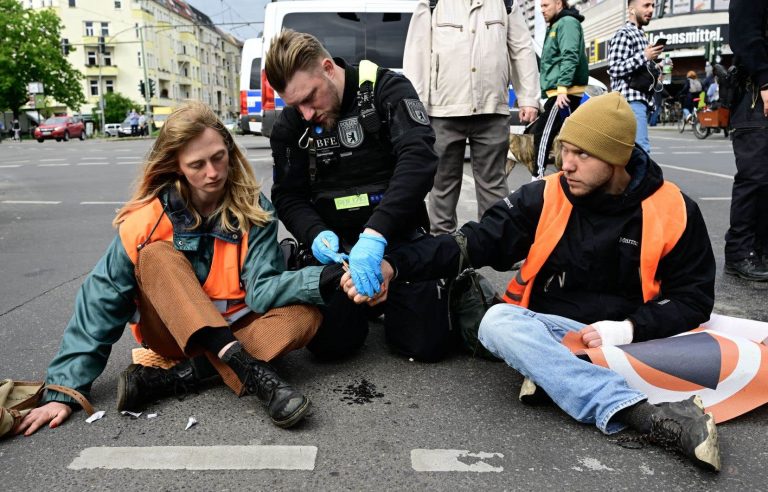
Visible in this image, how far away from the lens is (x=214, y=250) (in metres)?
2.87

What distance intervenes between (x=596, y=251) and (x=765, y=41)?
92.5 inches

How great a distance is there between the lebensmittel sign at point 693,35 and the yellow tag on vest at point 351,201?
138ft

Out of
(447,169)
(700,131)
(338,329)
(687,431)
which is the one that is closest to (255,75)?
(447,169)

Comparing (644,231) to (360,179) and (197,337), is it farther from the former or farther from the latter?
(197,337)

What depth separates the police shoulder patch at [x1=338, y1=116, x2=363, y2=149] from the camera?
3.14 meters

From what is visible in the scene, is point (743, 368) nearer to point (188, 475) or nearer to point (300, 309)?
point (300, 309)

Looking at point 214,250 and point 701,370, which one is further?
point 214,250

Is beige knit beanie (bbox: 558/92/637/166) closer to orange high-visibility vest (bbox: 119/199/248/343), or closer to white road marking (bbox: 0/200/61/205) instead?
orange high-visibility vest (bbox: 119/199/248/343)

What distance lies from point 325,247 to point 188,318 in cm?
64

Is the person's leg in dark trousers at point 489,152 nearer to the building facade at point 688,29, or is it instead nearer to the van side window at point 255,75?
the van side window at point 255,75

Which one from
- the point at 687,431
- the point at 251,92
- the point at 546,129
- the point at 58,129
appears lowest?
the point at 687,431

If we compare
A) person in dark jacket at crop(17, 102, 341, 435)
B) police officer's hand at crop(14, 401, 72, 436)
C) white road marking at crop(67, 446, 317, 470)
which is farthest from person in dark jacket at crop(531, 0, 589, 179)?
police officer's hand at crop(14, 401, 72, 436)

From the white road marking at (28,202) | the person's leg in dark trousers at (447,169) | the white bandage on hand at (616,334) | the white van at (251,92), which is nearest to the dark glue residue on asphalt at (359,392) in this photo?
the white bandage on hand at (616,334)

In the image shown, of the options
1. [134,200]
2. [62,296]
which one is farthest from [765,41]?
[62,296]
